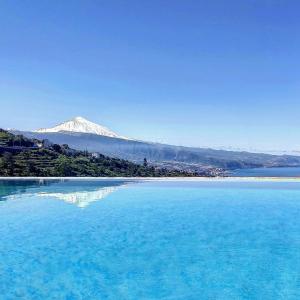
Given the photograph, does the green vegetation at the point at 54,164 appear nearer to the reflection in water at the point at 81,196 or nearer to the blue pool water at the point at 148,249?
the reflection in water at the point at 81,196

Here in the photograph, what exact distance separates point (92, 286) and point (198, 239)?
3.84 m

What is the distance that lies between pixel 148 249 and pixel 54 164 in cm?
2621

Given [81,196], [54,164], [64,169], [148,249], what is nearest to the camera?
[148,249]

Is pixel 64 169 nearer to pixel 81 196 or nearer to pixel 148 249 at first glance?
pixel 81 196

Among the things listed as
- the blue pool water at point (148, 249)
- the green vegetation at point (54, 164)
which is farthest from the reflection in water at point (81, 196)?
the green vegetation at point (54, 164)

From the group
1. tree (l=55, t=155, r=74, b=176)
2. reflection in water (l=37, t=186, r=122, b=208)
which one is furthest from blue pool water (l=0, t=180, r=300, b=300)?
tree (l=55, t=155, r=74, b=176)

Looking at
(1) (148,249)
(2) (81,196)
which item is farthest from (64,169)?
(1) (148,249)

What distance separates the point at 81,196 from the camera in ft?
55.0

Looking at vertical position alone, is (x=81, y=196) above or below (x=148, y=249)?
above

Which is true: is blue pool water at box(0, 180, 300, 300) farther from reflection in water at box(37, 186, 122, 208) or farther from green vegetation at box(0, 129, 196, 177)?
green vegetation at box(0, 129, 196, 177)

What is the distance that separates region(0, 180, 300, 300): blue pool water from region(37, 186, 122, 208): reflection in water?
0.42 feet

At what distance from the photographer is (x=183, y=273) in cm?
644

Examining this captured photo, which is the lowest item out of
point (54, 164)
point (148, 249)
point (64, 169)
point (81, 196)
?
point (148, 249)

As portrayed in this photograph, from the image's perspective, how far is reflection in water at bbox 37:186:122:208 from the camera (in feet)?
48.8
